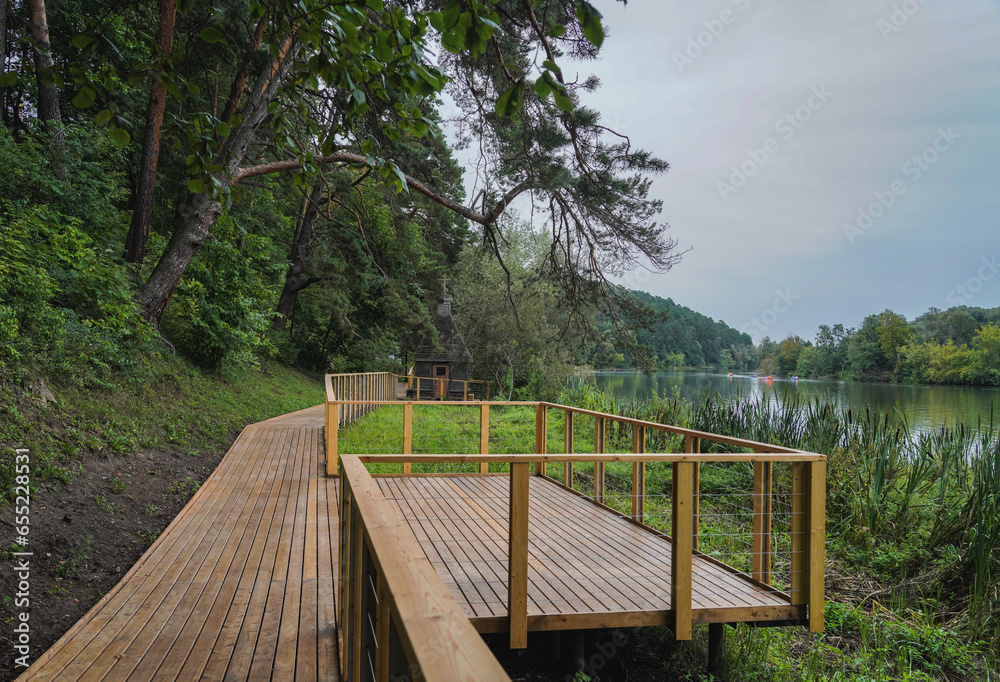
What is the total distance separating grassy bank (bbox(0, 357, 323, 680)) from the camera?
3.60m

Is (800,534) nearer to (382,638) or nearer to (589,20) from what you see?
(382,638)

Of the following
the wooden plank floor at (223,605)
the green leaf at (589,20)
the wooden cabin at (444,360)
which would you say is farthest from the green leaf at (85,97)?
the wooden cabin at (444,360)

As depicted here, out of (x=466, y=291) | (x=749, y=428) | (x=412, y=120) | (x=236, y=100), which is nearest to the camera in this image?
(x=412, y=120)

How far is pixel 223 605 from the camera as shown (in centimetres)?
335

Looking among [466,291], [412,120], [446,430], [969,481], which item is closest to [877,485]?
[969,481]

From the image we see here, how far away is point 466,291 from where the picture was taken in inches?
1011

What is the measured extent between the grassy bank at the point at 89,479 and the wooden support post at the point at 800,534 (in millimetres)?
4105

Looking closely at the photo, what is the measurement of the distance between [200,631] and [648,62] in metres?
10.5

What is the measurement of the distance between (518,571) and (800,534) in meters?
1.74

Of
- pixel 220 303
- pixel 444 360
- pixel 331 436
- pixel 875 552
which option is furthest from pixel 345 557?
pixel 444 360

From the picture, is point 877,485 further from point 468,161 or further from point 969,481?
point 468,161

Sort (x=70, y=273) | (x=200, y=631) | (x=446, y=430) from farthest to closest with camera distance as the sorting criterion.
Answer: (x=446, y=430) < (x=70, y=273) < (x=200, y=631)

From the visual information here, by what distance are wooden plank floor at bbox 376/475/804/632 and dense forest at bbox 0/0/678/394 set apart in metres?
2.43

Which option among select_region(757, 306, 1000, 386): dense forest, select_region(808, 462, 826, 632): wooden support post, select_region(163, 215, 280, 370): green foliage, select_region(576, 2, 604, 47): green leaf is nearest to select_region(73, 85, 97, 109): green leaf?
select_region(576, 2, 604, 47): green leaf
